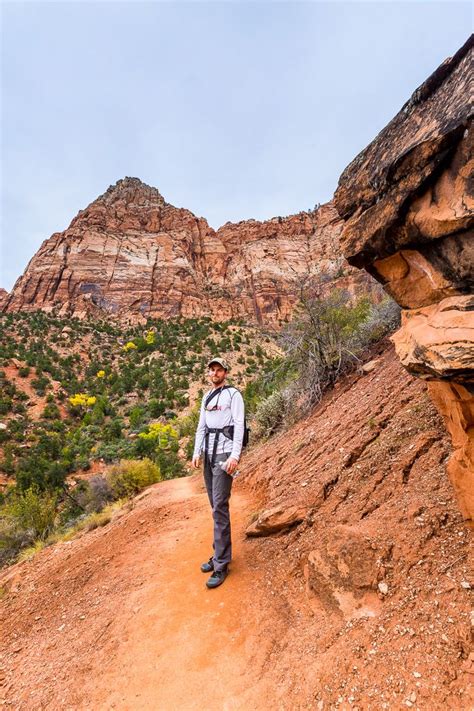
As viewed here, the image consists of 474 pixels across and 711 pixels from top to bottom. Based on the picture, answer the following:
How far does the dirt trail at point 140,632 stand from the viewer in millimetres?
2324

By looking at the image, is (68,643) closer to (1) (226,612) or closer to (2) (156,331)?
(1) (226,612)

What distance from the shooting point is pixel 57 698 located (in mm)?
2459

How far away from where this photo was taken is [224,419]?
353cm

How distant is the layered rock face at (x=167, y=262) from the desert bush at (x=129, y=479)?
32.5 metres

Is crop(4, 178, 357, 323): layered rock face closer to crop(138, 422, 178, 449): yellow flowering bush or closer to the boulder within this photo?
crop(138, 422, 178, 449): yellow flowering bush

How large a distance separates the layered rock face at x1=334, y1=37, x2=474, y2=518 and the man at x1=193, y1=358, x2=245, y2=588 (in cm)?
172

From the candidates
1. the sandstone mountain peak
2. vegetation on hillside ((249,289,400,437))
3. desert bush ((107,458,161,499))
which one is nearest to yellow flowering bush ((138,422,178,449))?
desert bush ((107,458,161,499))

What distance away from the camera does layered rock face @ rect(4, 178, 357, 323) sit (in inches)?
1657

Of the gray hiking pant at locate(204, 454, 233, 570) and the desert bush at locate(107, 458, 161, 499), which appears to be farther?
the desert bush at locate(107, 458, 161, 499)

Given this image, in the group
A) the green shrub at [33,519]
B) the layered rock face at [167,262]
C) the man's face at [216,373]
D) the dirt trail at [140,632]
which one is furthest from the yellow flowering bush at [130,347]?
the man's face at [216,373]

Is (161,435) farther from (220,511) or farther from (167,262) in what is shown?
(167,262)

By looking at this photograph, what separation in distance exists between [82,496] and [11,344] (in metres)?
24.4

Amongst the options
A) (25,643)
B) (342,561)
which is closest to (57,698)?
(25,643)

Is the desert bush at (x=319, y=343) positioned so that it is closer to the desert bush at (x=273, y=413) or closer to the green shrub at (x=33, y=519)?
the desert bush at (x=273, y=413)
